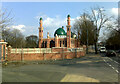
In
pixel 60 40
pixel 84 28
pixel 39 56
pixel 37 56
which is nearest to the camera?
pixel 37 56

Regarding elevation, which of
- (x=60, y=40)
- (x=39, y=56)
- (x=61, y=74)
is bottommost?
(x=61, y=74)

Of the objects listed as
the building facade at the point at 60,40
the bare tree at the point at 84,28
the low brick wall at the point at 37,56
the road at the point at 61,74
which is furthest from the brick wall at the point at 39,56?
the building facade at the point at 60,40

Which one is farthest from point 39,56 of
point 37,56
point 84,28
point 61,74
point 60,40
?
point 60,40

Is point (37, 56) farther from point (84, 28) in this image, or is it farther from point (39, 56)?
point (84, 28)

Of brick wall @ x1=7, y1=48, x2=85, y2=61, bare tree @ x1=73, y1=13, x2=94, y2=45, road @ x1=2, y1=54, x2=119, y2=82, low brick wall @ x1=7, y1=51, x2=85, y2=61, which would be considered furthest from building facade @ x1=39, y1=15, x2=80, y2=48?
road @ x1=2, y1=54, x2=119, y2=82

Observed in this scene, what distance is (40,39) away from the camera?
227ft

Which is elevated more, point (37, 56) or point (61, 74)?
point (37, 56)

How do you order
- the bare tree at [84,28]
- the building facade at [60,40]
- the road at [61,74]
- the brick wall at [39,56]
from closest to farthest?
the road at [61,74] < the brick wall at [39,56] < the bare tree at [84,28] < the building facade at [60,40]

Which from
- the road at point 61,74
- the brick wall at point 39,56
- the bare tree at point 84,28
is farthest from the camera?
the bare tree at point 84,28

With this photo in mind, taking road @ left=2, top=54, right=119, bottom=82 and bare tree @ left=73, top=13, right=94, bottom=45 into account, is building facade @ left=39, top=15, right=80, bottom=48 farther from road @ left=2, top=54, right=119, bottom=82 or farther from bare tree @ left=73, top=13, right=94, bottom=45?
road @ left=2, top=54, right=119, bottom=82

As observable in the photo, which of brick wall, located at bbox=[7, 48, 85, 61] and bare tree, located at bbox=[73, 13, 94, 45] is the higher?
bare tree, located at bbox=[73, 13, 94, 45]

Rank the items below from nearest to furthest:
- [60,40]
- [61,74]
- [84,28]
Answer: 1. [61,74]
2. [84,28]
3. [60,40]

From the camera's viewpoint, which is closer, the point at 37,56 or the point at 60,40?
the point at 37,56

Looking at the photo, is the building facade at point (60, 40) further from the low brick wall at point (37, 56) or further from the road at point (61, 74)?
the road at point (61, 74)
